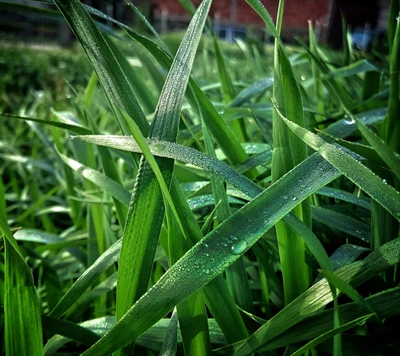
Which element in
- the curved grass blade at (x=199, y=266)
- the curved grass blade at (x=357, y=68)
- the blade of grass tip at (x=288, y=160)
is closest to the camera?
the curved grass blade at (x=199, y=266)

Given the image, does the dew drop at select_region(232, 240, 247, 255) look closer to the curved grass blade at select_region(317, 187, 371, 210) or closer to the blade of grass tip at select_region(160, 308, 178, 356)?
the blade of grass tip at select_region(160, 308, 178, 356)

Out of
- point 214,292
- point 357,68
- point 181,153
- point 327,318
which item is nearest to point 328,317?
point 327,318

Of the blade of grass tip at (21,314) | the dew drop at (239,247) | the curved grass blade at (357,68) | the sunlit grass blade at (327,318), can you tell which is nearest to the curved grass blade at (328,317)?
the sunlit grass blade at (327,318)

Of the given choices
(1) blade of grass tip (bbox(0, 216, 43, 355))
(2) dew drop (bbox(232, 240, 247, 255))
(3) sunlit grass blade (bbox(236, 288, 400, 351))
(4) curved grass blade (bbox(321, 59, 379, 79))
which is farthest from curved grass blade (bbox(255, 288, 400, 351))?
(4) curved grass blade (bbox(321, 59, 379, 79))

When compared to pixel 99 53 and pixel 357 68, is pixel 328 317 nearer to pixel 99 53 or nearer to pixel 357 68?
pixel 99 53

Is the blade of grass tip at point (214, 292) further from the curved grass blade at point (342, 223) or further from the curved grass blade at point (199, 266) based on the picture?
the curved grass blade at point (342, 223)

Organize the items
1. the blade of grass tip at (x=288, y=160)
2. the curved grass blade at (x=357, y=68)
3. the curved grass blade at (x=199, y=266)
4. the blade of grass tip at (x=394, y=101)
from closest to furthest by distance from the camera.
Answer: the curved grass blade at (x=199, y=266) → the blade of grass tip at (x=288, y=160) → the blade of grass tip at (x=394, y=101) → the curved grass blade at (x=357, y=68)
